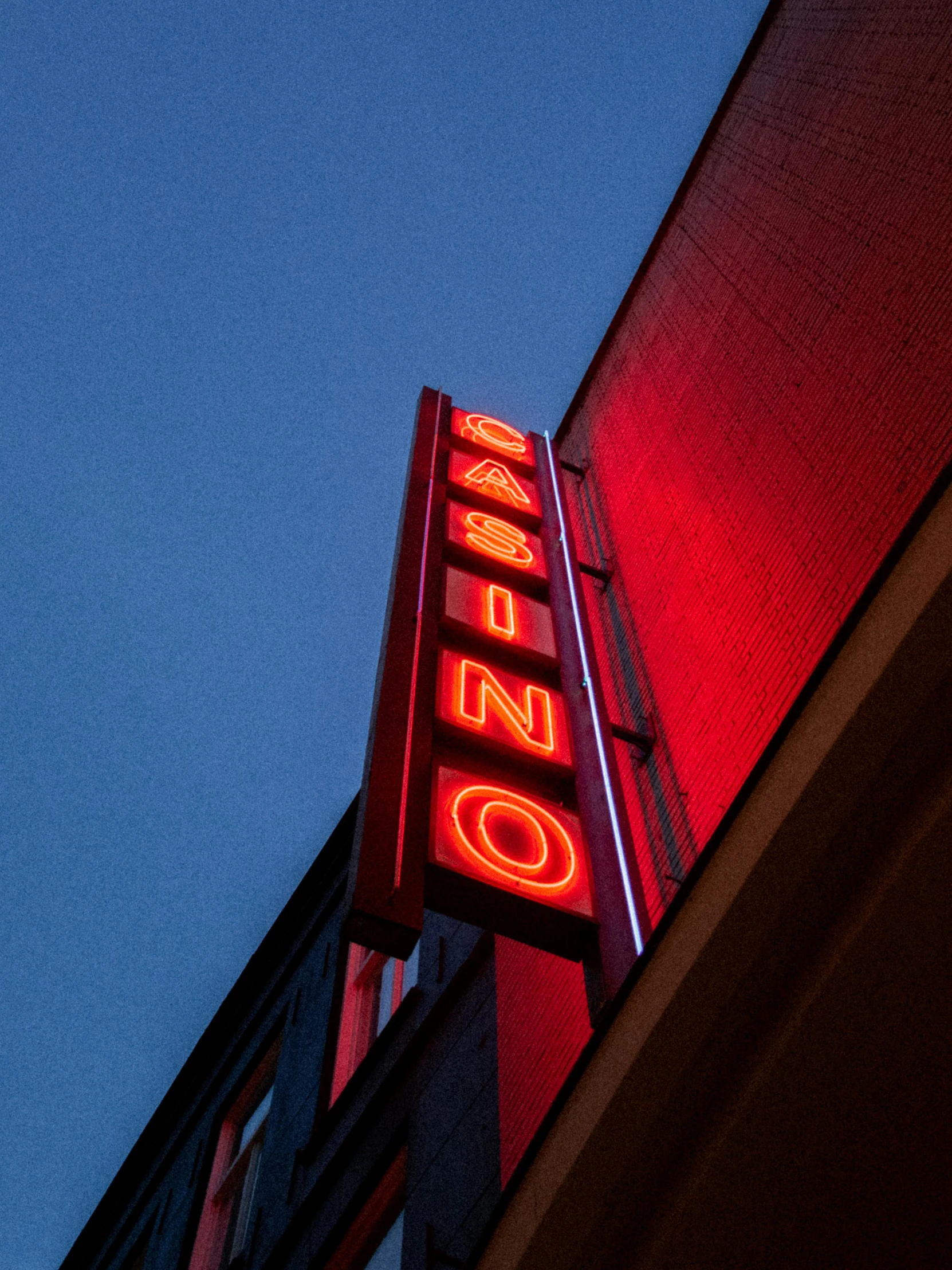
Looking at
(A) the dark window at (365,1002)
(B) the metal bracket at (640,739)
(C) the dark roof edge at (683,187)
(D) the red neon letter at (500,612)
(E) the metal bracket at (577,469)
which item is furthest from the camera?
(E) the metal bracket at (577,469)

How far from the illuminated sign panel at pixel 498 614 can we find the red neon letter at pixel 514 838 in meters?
1.62

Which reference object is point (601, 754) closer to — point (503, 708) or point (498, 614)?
point (503, 708)

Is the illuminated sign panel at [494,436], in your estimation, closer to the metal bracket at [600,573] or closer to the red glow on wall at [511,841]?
the metal bracket at [600,573]

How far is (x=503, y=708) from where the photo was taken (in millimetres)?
6004

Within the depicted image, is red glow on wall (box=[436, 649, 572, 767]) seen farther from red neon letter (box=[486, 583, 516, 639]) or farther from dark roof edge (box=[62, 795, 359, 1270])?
dark roof edge (box=[62, 795, 359, 1270])

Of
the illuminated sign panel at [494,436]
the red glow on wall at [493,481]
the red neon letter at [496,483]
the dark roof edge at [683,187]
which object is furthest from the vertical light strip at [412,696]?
the dark roof edge at [683,187]

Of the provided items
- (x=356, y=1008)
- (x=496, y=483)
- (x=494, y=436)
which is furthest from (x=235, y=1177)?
(x=494, y=436)

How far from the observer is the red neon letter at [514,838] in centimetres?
479

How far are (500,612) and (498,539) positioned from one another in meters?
1.25

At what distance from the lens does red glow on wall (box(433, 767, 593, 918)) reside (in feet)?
15.4

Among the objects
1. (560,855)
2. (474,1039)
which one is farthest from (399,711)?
(474,1039)

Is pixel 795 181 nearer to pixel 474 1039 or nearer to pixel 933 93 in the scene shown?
pixel 933 93

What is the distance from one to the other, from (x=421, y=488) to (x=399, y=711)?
3396mm

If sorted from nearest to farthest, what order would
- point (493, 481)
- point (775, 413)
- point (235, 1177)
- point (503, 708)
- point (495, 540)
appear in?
point (503, 708) < point (775, 413) < point (495, 540) < point (493, 481) < point (235, 1177)
